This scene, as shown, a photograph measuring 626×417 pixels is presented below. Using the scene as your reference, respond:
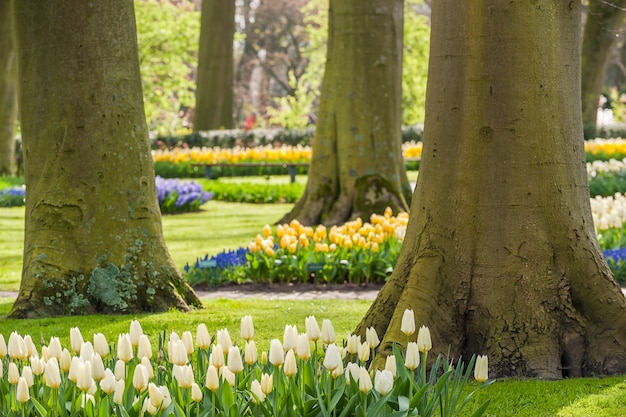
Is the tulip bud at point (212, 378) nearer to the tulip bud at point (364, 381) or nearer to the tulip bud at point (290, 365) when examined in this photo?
the tulip bud at point (290, 365)

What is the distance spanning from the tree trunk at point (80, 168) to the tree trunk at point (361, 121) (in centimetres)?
568

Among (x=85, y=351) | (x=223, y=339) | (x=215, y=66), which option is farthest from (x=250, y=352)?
(x=215, y=66)

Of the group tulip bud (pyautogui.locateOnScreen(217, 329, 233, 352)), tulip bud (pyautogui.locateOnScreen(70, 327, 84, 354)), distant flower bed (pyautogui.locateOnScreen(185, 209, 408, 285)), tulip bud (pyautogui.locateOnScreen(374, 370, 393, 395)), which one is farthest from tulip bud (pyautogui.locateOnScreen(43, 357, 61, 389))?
distant flower bed (pyautogui.locateOnScreen(185, 209, 408, 285))

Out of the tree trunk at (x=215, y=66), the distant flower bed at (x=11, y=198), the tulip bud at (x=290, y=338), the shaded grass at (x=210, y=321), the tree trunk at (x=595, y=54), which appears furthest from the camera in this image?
the tree trunk at (x=215, y=66)

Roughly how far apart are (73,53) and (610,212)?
6650 millimetres

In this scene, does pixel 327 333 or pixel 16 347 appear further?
pixel 327 333

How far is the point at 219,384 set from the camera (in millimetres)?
3584

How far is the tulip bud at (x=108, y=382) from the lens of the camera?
327cm

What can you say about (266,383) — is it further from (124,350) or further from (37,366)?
(37,366)

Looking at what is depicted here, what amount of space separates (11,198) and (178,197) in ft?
10.3

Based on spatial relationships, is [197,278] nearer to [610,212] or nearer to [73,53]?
[73,53]

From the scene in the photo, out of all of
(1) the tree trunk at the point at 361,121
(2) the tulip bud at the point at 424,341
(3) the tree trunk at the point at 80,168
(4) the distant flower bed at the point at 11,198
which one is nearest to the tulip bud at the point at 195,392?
(2) the tulip bud at the point at 424,341

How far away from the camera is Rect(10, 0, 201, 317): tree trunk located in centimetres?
667

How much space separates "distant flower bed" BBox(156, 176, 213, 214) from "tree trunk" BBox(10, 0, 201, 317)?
9.26 m
